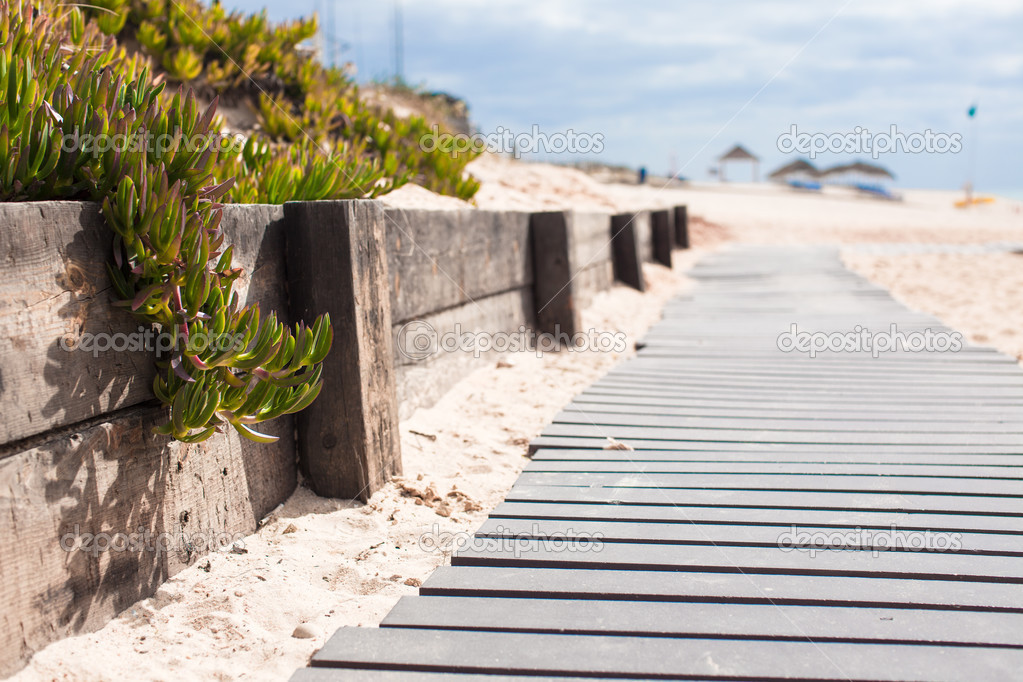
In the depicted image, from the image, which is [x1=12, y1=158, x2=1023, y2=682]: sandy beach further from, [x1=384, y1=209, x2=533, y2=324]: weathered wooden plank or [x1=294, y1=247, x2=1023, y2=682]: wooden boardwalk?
[x1=384, y1=209, x2=533, y2=324]: weathered wooden plank

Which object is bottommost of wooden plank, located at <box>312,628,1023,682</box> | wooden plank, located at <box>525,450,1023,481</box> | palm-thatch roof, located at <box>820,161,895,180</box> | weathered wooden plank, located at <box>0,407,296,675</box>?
wooden plank, located at <box>312,628,1023,682</box>

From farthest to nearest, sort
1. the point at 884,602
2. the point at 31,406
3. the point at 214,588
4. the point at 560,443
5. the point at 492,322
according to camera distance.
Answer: the point at 492,322, the point at 560,443, the point at 214,588, the point at 884,602, the point at 31,406

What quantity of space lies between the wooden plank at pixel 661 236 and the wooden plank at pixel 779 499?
10.1m

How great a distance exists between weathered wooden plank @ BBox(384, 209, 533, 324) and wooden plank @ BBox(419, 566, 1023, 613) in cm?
207

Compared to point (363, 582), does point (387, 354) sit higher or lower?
higher

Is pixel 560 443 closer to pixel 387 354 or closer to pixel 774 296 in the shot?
pixel 387 354

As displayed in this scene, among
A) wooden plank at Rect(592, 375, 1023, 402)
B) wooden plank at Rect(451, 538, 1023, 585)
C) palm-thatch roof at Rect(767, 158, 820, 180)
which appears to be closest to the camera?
wooden plank at Rect(451, 538, 1023, 585)

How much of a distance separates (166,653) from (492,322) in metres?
3.80

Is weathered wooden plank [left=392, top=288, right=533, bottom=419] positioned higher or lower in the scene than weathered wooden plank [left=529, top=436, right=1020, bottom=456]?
higher

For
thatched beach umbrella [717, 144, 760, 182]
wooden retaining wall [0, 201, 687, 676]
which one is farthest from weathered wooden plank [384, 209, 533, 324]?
thatched beach umbrella [717, 144, 760, 182]

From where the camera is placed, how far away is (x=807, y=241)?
784 inches

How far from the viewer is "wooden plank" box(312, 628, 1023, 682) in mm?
1959

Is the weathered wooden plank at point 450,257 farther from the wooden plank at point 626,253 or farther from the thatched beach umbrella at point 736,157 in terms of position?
the thatched beach umbrella at point 736,157

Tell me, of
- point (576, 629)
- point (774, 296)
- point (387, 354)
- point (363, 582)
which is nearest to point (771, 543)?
point (576, 629)
